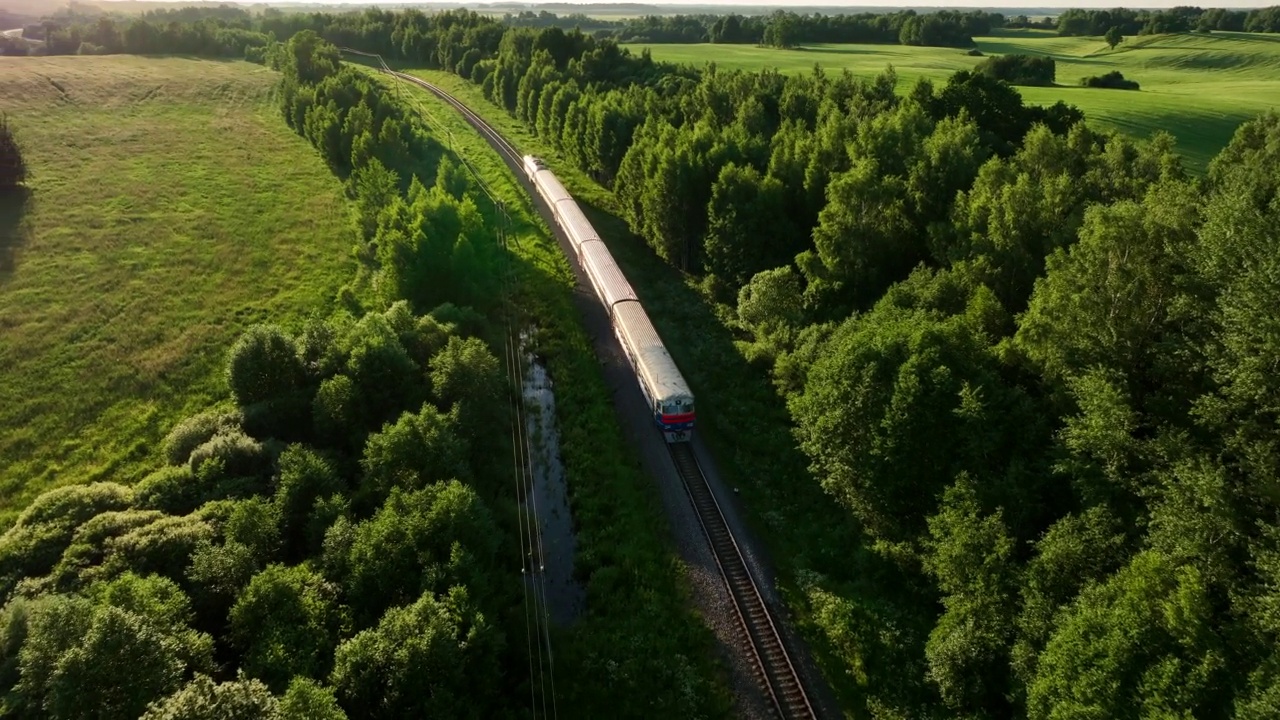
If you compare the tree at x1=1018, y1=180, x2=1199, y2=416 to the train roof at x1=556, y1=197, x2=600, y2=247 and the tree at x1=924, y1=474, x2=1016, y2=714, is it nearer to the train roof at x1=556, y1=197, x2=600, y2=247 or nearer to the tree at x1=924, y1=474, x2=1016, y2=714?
the tree at x1=924, y1=474, x2=1016, y2=714

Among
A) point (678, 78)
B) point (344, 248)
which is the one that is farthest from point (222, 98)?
point (678, 78)

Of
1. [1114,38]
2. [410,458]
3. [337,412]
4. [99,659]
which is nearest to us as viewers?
[99,659]

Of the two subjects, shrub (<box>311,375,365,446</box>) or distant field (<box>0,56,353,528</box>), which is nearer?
shrub (<box>311,375,365,446</box>)

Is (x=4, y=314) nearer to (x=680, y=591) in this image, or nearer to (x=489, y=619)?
(x=489, y=619)

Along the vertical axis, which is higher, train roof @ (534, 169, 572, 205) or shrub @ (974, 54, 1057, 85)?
shrub @ (974, 54, 1057, 85)

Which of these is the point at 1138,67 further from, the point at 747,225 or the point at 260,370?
the point at 260,370

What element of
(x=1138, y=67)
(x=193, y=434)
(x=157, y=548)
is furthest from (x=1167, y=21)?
(x=157, y=548)

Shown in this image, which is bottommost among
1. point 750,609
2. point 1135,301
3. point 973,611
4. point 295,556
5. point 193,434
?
point 750,609

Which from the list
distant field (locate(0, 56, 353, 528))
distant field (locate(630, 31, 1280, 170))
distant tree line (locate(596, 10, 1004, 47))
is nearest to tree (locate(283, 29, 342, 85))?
distant field (locate(0, 56, 353, 528))
